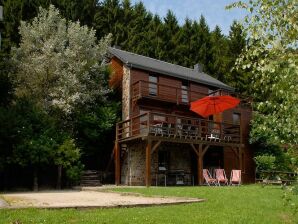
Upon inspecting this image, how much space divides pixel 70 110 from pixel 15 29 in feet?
34.0

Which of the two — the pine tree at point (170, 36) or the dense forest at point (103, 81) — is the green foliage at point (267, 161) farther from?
the pine tree at point (170, 36)

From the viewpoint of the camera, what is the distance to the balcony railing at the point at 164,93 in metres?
25.4

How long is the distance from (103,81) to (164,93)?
3.83 meters

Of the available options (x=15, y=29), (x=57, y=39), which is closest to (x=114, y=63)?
(x=57, y=39)

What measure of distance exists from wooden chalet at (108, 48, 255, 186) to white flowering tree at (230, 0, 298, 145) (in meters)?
15.9

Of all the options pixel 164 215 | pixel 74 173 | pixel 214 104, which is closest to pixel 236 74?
pixel 214 104

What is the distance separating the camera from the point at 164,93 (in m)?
26.9

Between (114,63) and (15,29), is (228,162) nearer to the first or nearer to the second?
(114,63)

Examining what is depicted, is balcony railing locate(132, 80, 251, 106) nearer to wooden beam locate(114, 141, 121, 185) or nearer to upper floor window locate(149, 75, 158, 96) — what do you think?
upper floor window locate(149, 75, 158, 96)

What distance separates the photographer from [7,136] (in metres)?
17.7

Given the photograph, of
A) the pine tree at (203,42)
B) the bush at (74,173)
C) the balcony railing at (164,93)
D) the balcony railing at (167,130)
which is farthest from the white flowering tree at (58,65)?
the pine tree at (203,42)

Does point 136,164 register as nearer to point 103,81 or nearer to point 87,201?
point 103,81

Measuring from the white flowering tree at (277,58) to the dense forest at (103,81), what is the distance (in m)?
0.35

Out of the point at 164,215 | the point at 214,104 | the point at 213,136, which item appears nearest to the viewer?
the point at 164,215
